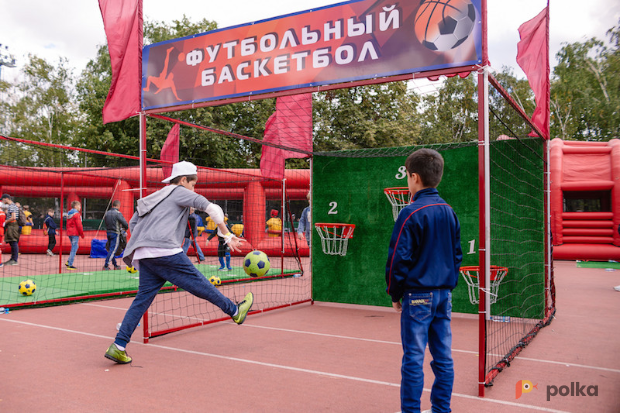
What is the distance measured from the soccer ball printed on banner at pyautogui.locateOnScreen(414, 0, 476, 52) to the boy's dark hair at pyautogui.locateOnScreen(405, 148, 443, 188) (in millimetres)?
1533

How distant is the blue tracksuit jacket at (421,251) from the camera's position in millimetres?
2982

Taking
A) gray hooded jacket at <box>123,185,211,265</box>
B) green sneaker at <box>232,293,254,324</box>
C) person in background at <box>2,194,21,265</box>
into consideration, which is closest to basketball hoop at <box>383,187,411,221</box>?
green sneaker at <box>232,293,254,324</box>

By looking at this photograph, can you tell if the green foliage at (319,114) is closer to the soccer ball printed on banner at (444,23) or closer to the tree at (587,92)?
the tree at (587,92)

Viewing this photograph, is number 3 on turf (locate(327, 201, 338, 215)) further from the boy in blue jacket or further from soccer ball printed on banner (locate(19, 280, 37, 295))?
soccer ball printed on banner (locate(19, 280, 37, 295))

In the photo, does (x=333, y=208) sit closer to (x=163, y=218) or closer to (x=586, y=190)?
(x=163, y=218)

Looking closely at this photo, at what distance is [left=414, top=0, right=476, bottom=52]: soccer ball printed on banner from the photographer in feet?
13.5

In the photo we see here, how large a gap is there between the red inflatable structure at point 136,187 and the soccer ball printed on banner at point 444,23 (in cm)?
1186

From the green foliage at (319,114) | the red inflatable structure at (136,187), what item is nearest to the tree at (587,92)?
the green foliage at (319,114)

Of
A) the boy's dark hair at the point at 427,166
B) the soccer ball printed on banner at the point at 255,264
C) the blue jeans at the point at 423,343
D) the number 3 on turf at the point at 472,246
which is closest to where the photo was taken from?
the blue jeans at the point at 423,343

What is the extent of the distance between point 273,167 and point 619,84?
30548mm

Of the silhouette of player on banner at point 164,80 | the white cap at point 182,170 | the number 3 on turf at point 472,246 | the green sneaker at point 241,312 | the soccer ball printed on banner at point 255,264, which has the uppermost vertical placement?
the silhouette of player on banner at point 164,80

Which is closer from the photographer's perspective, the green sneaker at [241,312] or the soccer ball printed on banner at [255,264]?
the green sneaker at [241,312]

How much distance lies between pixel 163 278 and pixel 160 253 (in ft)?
1.08

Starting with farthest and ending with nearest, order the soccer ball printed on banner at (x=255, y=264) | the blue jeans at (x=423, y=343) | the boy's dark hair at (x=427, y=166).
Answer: the soccer ball printed on banner at (x=255, y=264) → the boy's dark hair at (x=427, y=166) → the blue jeans at (x=423, y=343)
